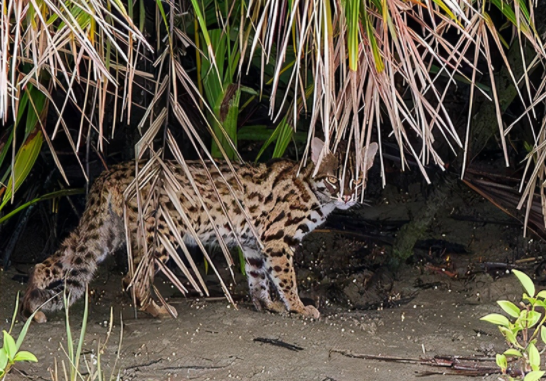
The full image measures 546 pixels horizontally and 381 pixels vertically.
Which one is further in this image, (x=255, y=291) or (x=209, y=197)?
(x=255, y=291)

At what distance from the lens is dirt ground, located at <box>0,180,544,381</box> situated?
3.83m

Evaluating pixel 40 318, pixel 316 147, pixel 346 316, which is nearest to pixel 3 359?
pixel 40 318

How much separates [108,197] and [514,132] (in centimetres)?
276

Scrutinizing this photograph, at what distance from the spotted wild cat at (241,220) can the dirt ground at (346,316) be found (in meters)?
0.18

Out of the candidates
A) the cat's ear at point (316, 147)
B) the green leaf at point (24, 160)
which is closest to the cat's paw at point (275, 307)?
the cat's ear at point (316, 147)

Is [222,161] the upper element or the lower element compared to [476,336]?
upper

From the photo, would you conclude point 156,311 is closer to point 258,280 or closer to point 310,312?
point 258,280

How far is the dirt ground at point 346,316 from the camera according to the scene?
3.83 m

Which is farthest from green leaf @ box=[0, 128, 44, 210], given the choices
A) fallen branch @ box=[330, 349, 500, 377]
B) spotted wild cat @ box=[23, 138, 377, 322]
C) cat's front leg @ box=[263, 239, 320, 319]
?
fallen branch @ box=[330, 349, 500, 377]

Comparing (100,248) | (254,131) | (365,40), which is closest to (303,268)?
(254,131)

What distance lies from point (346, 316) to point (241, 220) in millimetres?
806

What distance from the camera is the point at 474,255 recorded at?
5.62 m

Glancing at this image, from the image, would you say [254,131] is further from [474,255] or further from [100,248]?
[474,255]

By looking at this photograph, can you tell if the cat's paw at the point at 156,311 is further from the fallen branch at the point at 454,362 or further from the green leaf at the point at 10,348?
the green leaf at the point at 10,348
